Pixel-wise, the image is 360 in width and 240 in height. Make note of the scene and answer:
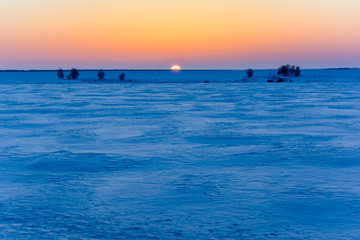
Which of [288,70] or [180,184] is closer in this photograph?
[180,184]

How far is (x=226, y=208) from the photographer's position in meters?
4.97

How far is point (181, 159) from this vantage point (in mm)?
7773

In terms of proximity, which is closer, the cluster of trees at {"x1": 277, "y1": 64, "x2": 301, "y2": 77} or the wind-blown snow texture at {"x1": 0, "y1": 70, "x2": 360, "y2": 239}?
the wind-blown snow texture at {"x1": 0, "y1": 70, "x2": 360, "y2": 239}

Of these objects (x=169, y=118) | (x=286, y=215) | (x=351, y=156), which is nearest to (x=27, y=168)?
(x=286, y=215)

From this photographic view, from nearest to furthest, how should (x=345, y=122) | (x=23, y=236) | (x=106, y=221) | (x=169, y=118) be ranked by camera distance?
(x=23, y=236) → (x=106, y=221) → (x=345, y=122) → (x=169, y=118)

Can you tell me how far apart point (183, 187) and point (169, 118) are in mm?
9106

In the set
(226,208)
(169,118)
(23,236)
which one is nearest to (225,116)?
(169,118)

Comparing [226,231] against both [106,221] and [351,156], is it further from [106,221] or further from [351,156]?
Answer: [351,156]

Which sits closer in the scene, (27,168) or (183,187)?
(183,187)

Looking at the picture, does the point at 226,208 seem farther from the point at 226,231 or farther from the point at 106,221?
the point at 106,221

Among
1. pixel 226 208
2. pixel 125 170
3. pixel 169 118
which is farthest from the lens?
pixel 169 118

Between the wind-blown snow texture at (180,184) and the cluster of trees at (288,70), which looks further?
the cluster of trees at (288,70)

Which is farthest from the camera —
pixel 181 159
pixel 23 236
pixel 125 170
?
pixel 181 159

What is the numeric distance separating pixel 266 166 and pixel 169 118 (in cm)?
802
